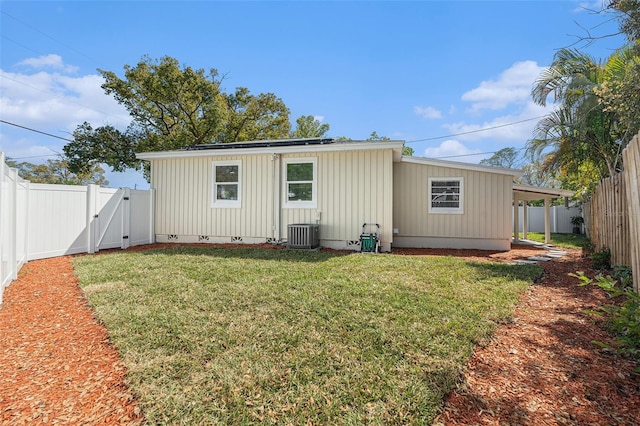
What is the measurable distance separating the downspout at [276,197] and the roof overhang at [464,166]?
3.90 m

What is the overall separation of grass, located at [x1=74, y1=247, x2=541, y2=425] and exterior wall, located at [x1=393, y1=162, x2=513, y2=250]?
3.45 m

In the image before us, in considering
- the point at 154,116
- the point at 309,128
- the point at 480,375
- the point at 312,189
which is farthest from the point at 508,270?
the point at 309,128

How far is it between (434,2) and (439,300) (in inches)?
308

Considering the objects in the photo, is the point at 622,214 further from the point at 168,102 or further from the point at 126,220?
the point at 168,102

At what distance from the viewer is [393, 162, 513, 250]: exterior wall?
8.74 m

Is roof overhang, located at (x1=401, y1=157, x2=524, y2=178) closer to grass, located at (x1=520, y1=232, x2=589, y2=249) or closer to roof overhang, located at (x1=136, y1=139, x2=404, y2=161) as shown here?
roof overhang, located at (x1=136, y1=139, x2=404, y2=161)

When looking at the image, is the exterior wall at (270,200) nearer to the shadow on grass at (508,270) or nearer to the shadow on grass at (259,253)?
the shadow on grass at (259,253)

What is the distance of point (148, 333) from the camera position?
115 inches

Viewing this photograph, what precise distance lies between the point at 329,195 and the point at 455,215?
3.96 metres

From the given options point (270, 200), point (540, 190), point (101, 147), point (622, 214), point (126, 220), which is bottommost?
point (126, 220)

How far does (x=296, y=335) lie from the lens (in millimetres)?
2869

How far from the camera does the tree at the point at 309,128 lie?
27016 millimetres

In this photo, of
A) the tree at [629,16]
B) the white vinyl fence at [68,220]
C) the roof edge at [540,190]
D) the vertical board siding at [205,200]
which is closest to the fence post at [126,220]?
the white vinyl fence at [68,220]

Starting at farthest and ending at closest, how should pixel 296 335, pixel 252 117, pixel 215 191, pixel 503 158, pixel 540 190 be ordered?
pixel 503 158
pixel 252 117
pixel 540 190
pixel 215 191
pixel 296 335
